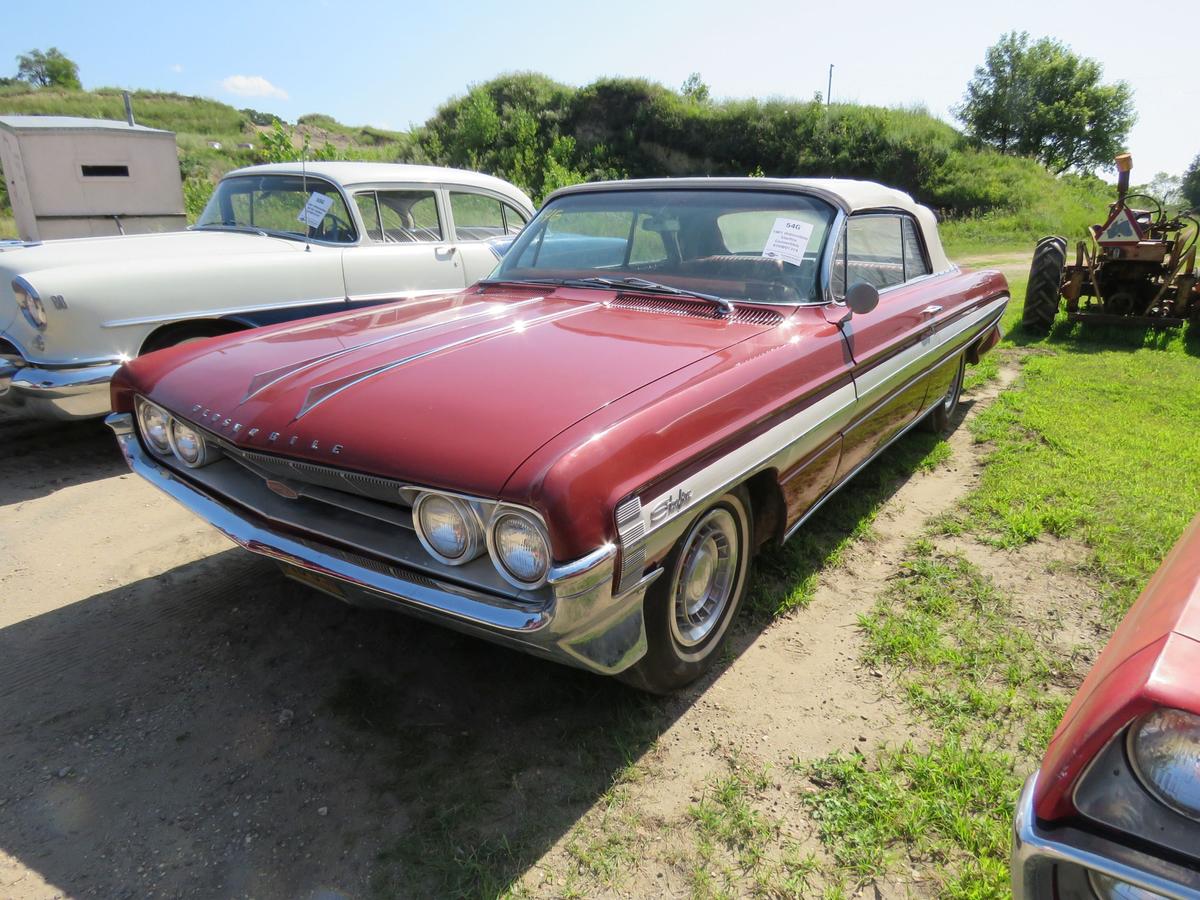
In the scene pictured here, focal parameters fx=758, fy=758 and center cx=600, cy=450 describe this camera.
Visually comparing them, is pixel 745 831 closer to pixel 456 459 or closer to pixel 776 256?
pixel 456 459

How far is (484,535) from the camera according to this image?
6.33ft

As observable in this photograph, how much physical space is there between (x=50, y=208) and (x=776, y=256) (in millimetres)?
8808

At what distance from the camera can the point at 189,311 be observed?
4.59 meters

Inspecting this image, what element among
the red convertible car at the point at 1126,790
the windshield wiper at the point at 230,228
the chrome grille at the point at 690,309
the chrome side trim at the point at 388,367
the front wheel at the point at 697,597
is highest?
the windshield wiper at the point at 230,228

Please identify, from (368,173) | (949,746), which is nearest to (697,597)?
(949,746)

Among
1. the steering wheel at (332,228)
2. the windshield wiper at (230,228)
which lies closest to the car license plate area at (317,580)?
the steering wheel at (332,228)

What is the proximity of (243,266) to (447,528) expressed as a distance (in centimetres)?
375

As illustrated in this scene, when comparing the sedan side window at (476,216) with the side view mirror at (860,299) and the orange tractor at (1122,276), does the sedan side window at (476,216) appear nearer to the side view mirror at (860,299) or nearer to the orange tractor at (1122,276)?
the side view mirror at (860,299)

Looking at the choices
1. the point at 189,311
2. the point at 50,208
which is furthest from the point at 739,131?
the point at 189,311

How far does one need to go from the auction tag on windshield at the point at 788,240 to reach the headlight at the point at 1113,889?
91.2 inches

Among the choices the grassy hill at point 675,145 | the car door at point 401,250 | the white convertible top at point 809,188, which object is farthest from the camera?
the grassy hill at point 675,145

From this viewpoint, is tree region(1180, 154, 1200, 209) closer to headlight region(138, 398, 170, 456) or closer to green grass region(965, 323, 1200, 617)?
green grass region(965, 323, 1200, 617)

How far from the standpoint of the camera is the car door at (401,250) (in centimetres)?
543

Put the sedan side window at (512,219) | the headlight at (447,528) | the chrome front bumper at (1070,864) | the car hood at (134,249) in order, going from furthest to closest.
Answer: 1. the sedan side window at (512,219)
2. the car hood at (134,249)
3. the headlight at (447,528)
4. the chrome front bumper at (1070,864)
